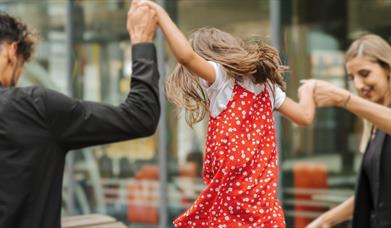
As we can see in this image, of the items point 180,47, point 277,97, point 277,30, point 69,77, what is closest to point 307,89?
point 277,97

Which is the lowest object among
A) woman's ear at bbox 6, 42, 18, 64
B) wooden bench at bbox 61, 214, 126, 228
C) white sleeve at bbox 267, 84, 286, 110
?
wooden bench at bbox 61, 214, 126, 228

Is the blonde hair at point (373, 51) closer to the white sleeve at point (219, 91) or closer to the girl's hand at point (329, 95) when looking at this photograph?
the girl's hand at point (329, 95)

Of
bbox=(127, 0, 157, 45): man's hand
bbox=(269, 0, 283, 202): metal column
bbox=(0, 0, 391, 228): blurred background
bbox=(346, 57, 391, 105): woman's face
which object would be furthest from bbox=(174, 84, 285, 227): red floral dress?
bbox=(269, 0, 283, 202): metal column

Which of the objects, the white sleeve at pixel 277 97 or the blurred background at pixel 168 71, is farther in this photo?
the blurred background at pixel 168 71

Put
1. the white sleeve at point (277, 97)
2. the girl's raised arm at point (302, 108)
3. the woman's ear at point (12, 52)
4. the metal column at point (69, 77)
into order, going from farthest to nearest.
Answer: the metal column at point (69, 77)
the girl's raised arm at point (302, 108)
the white sleeve at point (277, 97)
the woman's ear at point (12, 52)

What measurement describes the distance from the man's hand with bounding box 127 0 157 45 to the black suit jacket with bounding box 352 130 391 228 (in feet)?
4.78

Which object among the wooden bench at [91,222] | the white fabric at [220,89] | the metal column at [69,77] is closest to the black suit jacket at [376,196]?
the white fabric at [220,89]

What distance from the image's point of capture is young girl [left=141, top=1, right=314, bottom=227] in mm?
2186

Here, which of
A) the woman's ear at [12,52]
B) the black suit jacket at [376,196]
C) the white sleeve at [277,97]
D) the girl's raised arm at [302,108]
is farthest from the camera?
the black suit jacket at [376,196]

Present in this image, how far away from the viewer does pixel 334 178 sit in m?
Result: 6.31

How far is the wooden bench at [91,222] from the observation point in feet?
9.56

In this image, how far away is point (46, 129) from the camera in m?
1.87

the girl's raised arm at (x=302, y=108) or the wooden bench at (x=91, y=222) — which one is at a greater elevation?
the girl's raised arm at (x=302, y=108)

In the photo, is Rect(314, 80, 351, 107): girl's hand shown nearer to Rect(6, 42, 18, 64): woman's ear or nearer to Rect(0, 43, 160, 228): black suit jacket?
Rect(0, 43, 160, 228): black suit jacket
